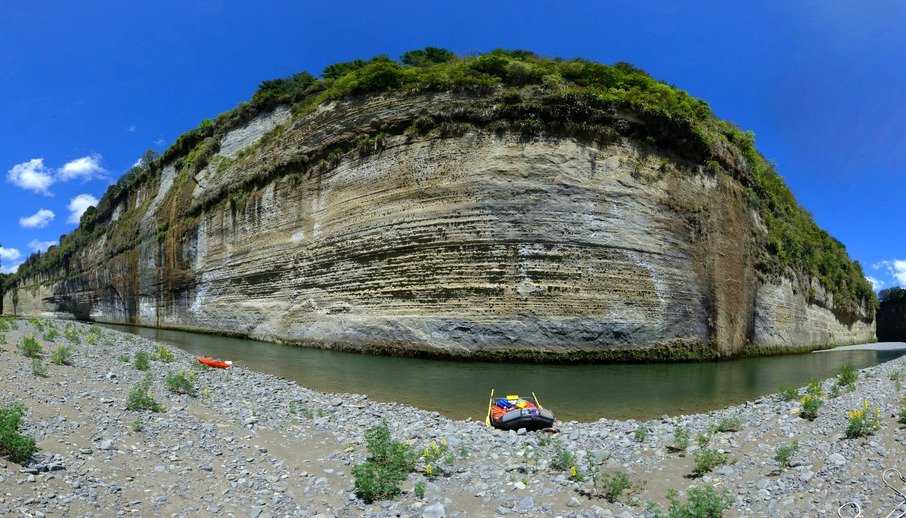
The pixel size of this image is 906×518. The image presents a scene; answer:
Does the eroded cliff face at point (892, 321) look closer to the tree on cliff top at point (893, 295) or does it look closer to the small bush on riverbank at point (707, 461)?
the tree on cliff top at point (893, 295)

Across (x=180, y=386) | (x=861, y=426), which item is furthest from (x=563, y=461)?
(x=180, y=386)

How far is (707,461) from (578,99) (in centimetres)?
1753

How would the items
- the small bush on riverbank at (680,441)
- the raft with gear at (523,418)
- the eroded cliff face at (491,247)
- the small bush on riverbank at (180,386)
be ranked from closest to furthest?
the small bush on riverbank at (680,441) < the raft with gear at (523,418) < the small bush on riverbank at (180,386) < the eroded cliff face at (491,247)

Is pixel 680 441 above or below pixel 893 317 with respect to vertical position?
above

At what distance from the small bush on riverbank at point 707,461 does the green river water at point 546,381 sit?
3.84 metres

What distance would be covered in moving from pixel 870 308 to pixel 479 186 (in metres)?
50.0

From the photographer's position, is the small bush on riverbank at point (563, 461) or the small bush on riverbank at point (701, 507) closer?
the small bush on riverbank at point (701, 507)

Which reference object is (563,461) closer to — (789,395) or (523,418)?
(523,418)

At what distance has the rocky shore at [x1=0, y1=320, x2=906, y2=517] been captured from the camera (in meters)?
5.33

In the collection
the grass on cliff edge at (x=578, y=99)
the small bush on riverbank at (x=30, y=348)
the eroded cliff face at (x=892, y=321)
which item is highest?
the grass on cliff edge at (x=578, y=99)

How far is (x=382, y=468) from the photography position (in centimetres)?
622

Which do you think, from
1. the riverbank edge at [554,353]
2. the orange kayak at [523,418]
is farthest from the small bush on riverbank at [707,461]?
the riverbank edge at [554,353]

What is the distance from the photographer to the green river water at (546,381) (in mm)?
11696

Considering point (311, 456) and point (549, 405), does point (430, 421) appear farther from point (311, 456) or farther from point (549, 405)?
point (549, 405)
